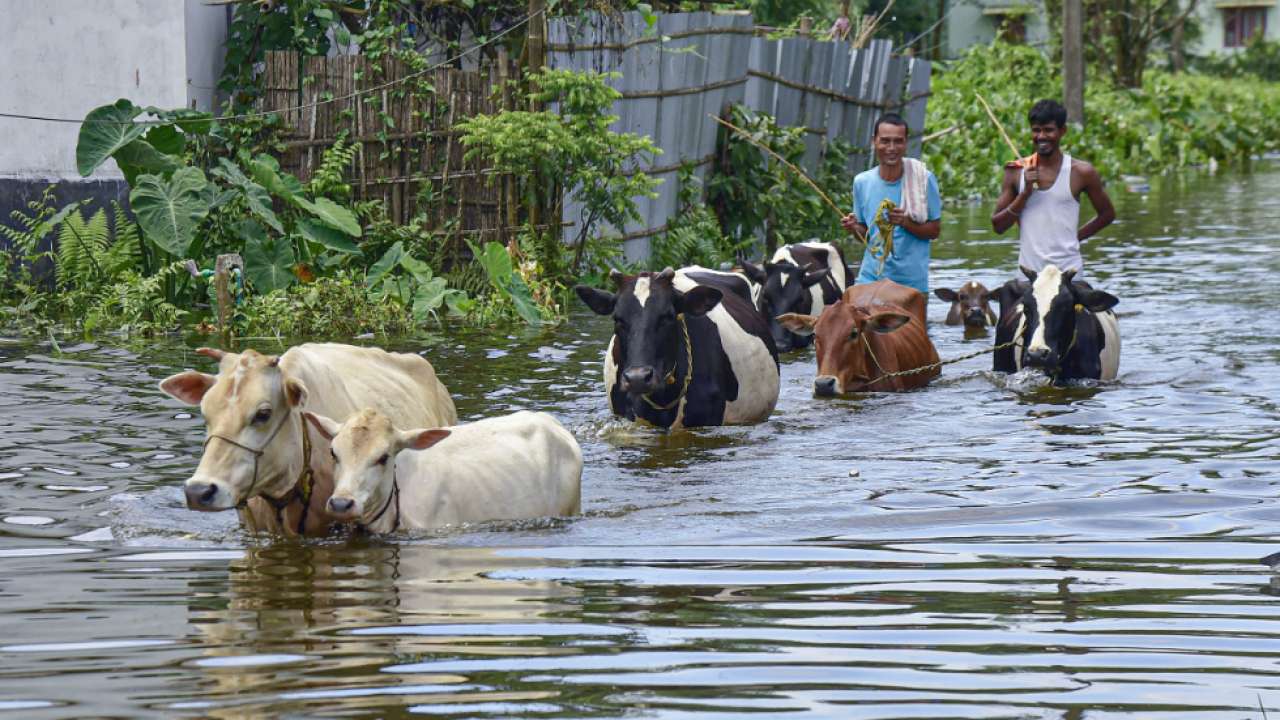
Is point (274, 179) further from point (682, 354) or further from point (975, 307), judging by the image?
point (975, 307)

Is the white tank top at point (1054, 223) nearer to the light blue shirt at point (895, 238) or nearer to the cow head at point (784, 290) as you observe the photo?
the light blue shirt at point (895, 238)

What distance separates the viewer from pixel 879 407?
1195 cm

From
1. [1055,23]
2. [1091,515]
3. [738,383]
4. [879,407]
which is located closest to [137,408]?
[738,383]

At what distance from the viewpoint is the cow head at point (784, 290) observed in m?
14.8

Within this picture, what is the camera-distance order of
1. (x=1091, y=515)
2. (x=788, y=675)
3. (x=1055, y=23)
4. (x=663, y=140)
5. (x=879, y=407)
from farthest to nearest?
(x=1055, y=23) < (x=663, y=140) < (x=879, y=407) < (x=1091, y=515) < (x=788, y=675)

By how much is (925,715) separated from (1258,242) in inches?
783

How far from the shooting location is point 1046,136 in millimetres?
12523

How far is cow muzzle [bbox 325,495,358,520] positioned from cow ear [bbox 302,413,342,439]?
1.42 ft

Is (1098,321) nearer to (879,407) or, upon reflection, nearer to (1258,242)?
(879,407)

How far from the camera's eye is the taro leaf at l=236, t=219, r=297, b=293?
49.0 ft

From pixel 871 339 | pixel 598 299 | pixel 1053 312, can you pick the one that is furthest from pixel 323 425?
pixel 1053 312

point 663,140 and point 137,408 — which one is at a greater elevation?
point 663,140

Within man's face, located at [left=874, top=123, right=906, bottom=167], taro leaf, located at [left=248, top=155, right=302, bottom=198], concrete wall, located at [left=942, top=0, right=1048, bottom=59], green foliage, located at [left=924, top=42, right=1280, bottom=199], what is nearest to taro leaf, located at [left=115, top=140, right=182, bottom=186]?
taro leaf, located at [left=248, top=155, right=302, bottom=198]

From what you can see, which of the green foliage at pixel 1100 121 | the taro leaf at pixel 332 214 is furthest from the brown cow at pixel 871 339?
the green foliage at pixel 1100 121
